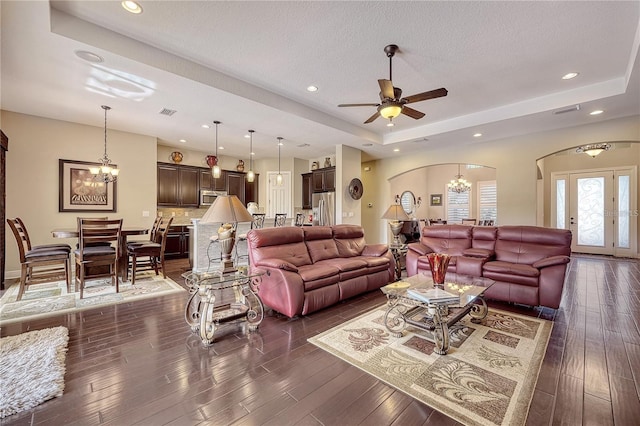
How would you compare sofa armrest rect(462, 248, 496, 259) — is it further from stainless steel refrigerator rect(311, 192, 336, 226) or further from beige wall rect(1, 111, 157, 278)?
beige wall rect(1, 111, 157, 278)

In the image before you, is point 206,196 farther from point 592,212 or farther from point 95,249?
point 592,212

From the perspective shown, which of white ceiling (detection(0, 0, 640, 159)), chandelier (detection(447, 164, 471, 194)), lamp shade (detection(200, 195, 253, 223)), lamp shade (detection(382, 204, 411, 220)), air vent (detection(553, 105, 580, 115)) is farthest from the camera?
chandelier (detection(447, 164, 471, 194))

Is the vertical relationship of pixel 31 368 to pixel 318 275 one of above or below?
below

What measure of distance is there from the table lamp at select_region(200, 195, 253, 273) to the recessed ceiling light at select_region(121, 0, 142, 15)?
6.24 feet

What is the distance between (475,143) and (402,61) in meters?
4.06

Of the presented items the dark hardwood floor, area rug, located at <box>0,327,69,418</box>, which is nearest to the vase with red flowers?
the dark hardwood floor

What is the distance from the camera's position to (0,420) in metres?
1.57

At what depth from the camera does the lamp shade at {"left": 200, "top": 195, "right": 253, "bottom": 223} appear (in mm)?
2805

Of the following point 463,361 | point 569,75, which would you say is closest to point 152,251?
point 463,361

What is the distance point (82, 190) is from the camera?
5359mm

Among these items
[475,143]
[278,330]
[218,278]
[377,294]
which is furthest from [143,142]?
[475,143]

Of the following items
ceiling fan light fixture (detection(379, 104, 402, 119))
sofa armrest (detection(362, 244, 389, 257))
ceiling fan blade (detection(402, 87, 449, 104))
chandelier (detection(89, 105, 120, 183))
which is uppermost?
ceiling fan blade (detection(402, 87, 449, 104))

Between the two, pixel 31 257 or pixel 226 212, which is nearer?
pixel 226 212

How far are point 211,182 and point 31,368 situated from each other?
6.31m
